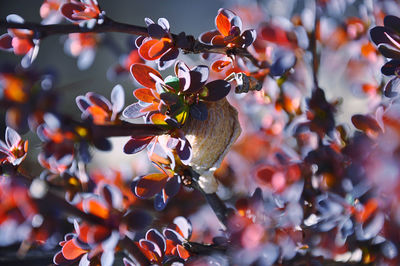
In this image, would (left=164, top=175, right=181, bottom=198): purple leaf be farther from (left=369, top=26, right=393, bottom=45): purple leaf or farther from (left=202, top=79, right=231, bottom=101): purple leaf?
(left=369, top=26, right=393, bottom=45): purple leaf

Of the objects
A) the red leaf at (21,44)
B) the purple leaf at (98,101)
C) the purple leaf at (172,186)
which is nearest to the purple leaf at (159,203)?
the purple leaf at (172,186)

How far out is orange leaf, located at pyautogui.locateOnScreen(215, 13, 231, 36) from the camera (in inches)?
17.4

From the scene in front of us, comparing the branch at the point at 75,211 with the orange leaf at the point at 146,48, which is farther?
the orange leaf at the point at 146,48

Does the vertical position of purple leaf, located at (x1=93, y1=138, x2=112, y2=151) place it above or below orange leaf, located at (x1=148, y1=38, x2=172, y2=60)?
below

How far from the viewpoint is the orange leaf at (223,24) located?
44 centimetres

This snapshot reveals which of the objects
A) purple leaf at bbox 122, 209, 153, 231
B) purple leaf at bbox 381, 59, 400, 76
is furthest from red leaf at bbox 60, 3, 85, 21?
purple leaf at bbox 381, 59, 400, 76

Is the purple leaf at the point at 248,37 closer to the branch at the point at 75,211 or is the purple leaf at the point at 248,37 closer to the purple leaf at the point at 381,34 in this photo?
the purple leaf at the point at 381,34

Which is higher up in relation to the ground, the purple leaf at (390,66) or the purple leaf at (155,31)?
the purple leaf at (390,66)

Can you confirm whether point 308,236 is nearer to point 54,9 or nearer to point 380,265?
point 380,265

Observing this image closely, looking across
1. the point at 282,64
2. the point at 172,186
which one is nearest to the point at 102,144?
the point at 172,186

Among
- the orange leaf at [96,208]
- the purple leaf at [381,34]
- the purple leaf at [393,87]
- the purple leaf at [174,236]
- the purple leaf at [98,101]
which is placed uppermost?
the purple leaf at [381,34]

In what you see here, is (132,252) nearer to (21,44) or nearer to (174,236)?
(174,236)

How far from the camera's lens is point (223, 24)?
0.44 meters

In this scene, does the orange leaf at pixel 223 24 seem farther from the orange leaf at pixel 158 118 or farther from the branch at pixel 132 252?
the branch at pixel 132 252
